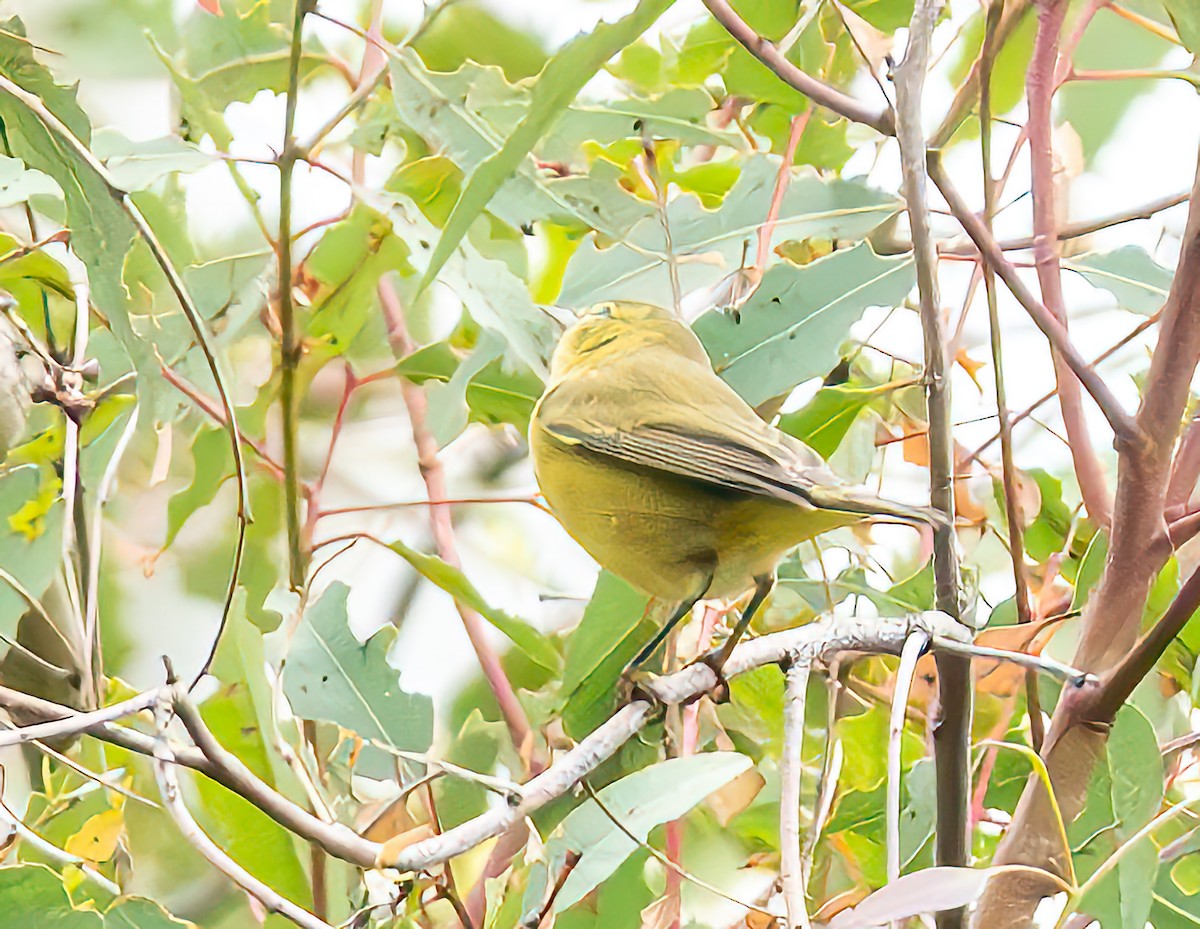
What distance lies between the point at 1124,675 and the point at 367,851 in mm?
277

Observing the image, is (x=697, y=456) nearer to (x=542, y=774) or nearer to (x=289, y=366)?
(x=542, y=774)

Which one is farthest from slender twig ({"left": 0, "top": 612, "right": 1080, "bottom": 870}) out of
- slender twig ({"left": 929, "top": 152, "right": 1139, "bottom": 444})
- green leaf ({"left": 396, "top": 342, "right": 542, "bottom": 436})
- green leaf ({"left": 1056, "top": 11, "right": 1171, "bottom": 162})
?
green leaf ({"left": 1056, "top": 11, "right": 1171, "bottom": 162})

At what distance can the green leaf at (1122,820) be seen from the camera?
42 centimetres

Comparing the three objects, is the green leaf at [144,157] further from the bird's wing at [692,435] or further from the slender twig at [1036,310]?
the slender twig at [1036,310]

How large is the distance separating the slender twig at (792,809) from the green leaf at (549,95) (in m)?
0.20

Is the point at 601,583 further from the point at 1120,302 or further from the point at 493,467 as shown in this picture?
the point at 493,467

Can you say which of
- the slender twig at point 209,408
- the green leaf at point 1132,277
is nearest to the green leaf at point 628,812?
the slender twig at point 209,408

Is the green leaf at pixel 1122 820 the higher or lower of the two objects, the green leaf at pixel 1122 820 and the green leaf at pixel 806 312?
the lower

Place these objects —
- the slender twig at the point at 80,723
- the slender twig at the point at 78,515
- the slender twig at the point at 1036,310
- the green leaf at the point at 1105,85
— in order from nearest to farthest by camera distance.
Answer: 1. the slender twig at the point at 80,723
2. the slender twig at the point at 1036,310
3. the slender twig at the point at 78,515
4. the green leaf at the point at 1105,85

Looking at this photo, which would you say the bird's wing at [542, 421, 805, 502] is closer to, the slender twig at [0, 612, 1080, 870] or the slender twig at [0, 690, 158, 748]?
the slender twig at [0, 612, 1080, 870]

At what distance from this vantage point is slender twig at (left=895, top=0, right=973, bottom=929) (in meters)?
0.40

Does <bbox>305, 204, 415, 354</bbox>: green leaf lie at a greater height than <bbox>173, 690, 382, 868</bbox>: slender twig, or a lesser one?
greater

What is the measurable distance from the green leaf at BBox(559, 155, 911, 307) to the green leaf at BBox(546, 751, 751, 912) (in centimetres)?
26

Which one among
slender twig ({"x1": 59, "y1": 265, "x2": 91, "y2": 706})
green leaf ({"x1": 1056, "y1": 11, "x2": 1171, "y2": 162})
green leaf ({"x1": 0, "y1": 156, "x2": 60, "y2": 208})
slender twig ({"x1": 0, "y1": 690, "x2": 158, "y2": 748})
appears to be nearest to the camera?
slender twig ({"x1": 0, "y1": 690, "x2": 158, "y2": 748})
